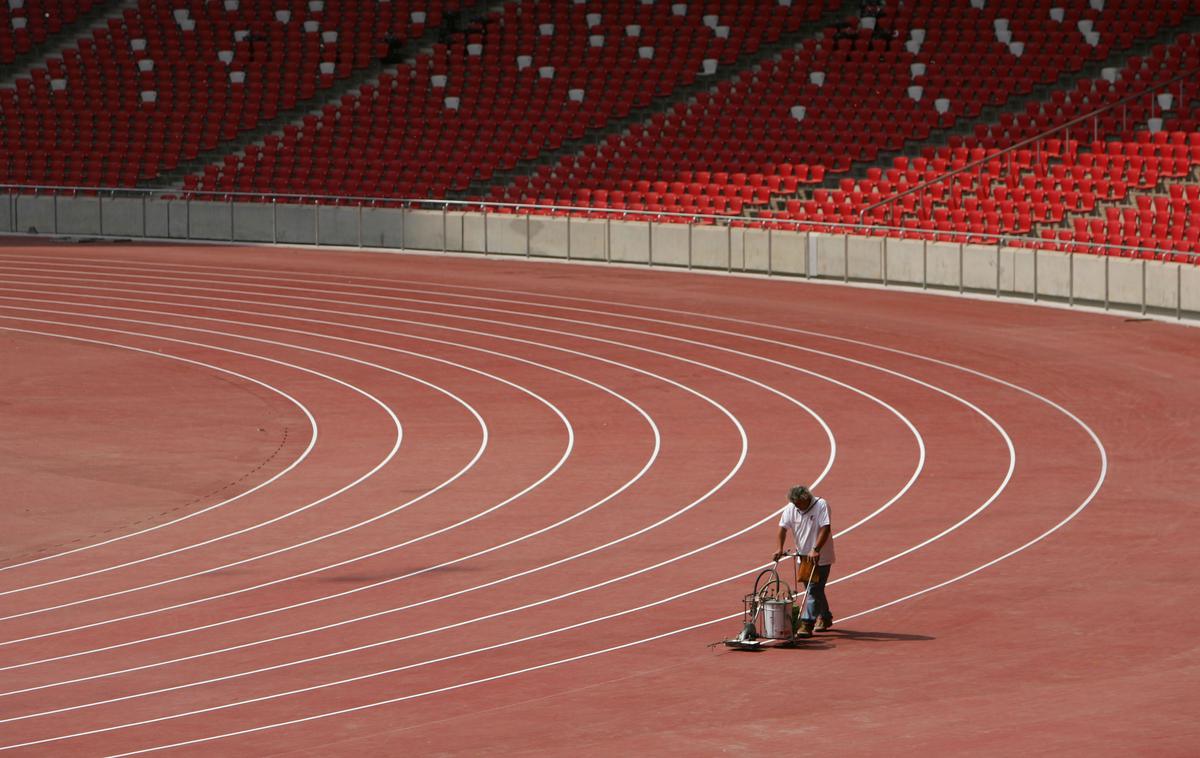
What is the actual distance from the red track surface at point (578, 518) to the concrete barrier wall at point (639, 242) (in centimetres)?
82

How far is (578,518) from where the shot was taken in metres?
20.8

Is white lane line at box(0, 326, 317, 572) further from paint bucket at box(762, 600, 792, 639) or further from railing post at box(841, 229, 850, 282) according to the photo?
railing post at box(841, 229, 850, 282)

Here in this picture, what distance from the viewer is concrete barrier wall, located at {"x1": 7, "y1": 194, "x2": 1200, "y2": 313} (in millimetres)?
33406

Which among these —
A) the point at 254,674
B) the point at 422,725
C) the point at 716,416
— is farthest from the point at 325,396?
the point at 422,725

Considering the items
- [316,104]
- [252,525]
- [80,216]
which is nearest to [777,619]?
[252,525]

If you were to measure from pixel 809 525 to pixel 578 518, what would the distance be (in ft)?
16.2

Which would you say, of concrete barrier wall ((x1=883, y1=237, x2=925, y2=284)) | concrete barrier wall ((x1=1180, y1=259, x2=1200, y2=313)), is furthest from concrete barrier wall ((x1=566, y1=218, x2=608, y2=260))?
concrete barrier wall ((x1=1180, y1=259, x2=1200, y2=313))

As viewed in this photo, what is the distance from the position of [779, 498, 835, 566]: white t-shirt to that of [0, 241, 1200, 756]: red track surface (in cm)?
65

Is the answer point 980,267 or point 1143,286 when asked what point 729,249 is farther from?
point 1143,286

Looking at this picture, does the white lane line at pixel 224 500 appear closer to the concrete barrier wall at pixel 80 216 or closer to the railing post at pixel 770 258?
the concrete barrier wall at pixel 80 216

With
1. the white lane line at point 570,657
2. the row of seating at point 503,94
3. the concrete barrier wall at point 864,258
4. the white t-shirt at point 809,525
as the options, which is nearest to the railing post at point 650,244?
the concrete barrier wall at point 864,258

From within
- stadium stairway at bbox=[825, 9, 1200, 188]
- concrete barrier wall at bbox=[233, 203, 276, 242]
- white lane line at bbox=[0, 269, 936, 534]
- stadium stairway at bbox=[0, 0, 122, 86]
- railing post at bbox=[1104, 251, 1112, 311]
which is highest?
stadium stairway at bbox=[0, 0, 122, 86]

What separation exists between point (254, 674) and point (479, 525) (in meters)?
5.63

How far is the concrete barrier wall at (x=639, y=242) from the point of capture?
110ft
